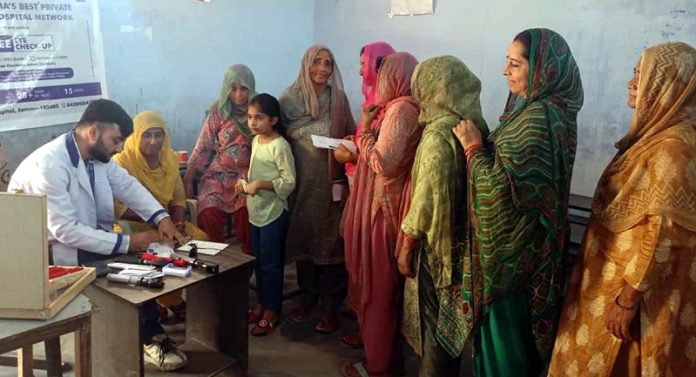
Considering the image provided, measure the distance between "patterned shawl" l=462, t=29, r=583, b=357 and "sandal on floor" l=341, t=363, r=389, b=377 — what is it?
0.84 meters

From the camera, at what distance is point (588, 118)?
3148 mm

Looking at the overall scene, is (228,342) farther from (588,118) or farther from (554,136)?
(588,118)

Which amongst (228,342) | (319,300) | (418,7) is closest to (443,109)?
(228,342)

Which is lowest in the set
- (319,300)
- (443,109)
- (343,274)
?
(319,300)

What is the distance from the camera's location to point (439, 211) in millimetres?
2092

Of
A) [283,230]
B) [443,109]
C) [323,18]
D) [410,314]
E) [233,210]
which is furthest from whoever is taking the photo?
[323,18]

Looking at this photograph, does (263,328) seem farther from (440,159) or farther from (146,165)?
(440,159)

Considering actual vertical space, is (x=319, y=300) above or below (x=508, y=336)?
below

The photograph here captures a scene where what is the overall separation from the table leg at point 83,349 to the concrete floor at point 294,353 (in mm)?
910

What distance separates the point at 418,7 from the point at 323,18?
1152 mm

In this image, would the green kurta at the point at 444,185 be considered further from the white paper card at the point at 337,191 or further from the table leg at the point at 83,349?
the table leg at the point at 83,349

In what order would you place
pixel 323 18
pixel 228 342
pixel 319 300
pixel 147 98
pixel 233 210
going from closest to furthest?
pixel 228 342 < pixel 233 210 < pixel 319 300 < pixel 147 98 < pixel 323 18

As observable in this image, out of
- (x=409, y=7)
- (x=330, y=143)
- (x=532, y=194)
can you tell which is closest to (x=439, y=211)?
(x=532, y=194)

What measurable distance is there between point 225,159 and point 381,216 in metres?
1.24
